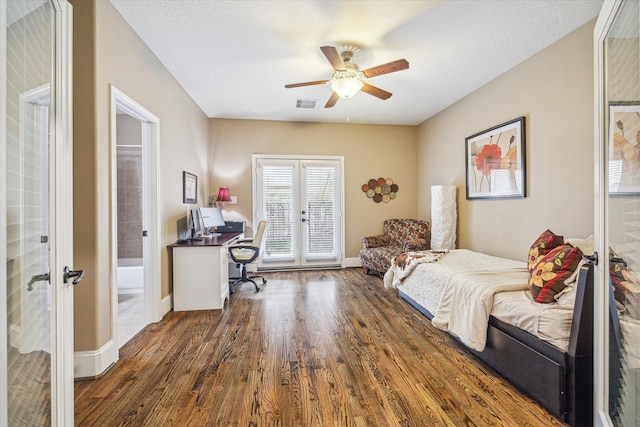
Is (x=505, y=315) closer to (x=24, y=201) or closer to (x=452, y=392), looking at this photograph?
(x=452, y=392)

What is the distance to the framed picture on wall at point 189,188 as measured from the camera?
3.54 m

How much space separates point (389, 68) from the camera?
2.46 m

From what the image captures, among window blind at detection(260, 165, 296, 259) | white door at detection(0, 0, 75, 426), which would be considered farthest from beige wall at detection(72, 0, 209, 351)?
window blind at detection(260, 165, 296, 259)

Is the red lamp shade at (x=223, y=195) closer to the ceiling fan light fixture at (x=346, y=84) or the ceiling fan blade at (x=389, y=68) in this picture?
the ceiling fan light fixture at (x=346, y=84)

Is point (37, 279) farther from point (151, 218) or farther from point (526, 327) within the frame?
point (526, 327)

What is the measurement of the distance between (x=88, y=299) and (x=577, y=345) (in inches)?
118

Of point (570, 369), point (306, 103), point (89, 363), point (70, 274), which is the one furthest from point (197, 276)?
point (570, 369)

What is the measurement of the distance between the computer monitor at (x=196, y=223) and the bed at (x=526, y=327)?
119 inches

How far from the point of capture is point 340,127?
5113 millimetres

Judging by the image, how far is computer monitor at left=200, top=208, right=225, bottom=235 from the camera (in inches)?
152

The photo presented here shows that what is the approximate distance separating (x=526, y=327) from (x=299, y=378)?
1496 millimetres

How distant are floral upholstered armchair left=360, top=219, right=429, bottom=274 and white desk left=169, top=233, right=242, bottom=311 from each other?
237 cm

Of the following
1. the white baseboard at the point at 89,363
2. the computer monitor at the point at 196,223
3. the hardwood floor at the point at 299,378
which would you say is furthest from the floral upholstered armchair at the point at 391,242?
the white baseboard at the point at 89,363

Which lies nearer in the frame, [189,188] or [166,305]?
[166,305]
